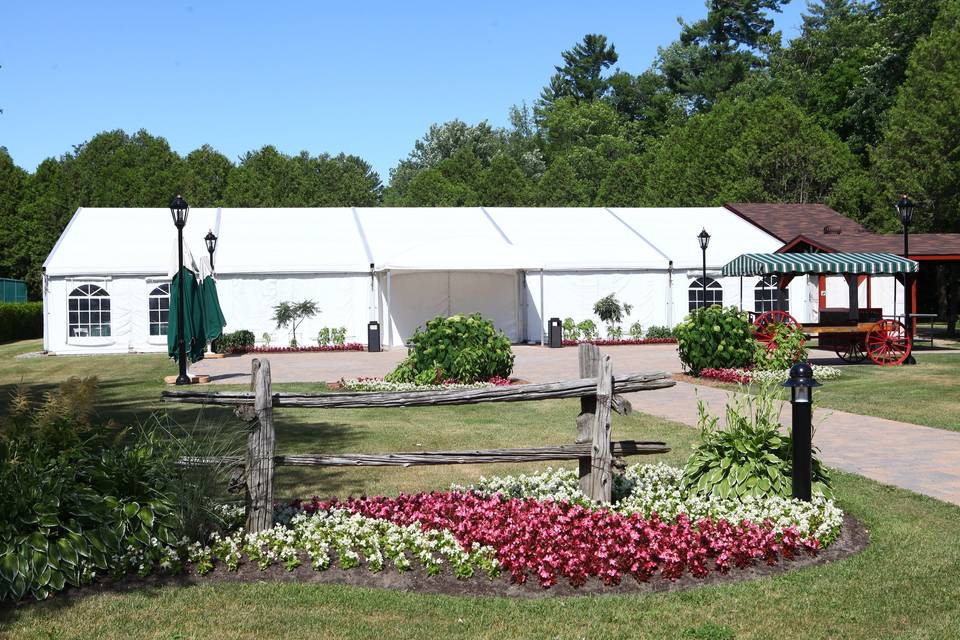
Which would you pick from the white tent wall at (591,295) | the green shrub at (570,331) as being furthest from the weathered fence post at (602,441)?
the white tent wall at (591,295)

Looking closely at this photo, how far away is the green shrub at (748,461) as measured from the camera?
6.55 metres

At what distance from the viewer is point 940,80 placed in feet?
104

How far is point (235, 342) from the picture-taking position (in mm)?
25297

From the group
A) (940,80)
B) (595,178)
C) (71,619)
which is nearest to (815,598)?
(71,619)

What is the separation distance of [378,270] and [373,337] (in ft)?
6.69

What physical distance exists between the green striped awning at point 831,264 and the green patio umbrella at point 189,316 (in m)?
→ 11.0

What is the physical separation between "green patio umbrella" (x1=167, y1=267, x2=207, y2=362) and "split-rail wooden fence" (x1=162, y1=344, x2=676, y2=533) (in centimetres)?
1194

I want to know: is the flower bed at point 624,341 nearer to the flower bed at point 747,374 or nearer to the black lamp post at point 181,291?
the flower bed at point 747,374

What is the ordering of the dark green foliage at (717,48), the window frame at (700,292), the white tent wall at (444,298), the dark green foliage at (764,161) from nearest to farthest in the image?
1. the white tent wall at (444,298)
2. the window frame at (700,292)
3. the dark green foliage at (764,161)
4. the dark green foliage at (717,48)

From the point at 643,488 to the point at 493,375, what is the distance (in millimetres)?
8478

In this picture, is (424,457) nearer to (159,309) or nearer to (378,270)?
(378,270)

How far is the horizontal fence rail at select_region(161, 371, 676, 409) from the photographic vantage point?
588 centimetres

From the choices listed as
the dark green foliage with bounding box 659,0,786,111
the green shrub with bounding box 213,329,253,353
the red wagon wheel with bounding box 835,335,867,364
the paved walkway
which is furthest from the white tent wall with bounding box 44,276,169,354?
the dark green foliage with bounding box 659,0,786,111

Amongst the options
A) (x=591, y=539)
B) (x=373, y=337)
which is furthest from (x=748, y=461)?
(x=373, y=337)
